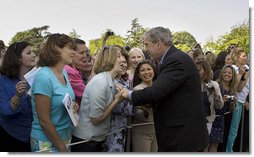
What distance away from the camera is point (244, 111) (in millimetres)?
4004

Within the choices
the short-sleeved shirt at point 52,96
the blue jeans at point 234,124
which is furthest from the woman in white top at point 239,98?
the short-sleeved shirt at point 52,96

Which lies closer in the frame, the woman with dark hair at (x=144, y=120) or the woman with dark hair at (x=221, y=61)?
the woman with dark hair at (x=144, y=120)

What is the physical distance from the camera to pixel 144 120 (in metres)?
2.85

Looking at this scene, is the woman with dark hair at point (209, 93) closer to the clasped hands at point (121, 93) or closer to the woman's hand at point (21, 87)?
the clasped hands at point (121, 93)

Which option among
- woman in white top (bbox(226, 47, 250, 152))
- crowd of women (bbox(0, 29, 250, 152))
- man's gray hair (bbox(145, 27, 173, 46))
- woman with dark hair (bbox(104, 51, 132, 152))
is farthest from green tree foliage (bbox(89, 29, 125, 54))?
man's gray hair (bbox(145, 27, 173, 46))

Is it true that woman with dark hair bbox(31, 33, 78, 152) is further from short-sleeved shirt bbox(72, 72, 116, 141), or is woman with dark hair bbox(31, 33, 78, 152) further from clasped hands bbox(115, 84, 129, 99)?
clasped hands bbox(115, 84, 129, 99)

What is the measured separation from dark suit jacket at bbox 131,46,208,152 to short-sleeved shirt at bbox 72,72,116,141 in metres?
0.23

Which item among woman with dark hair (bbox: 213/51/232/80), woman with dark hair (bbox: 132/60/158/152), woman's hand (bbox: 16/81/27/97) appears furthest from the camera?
woman with dark hair (bbox: 213/51/232/80)

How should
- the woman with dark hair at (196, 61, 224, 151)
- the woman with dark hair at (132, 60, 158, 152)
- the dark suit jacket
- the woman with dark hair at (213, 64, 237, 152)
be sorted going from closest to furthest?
the dark suit jacket < the woman with dark hair at (132, 60, 158, 152) < the woman with dark hair at (196, 61, 224, 151) < the woman with dark hair at (213, 64, 237, 152)

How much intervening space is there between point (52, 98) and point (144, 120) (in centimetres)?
107

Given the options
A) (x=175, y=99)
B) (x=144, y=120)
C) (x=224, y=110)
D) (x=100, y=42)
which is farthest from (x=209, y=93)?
(x=100, y=42)

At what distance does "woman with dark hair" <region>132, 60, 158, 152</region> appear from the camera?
283 cm

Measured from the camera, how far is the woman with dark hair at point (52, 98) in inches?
76.5

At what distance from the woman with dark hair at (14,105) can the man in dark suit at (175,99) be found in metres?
0.79
